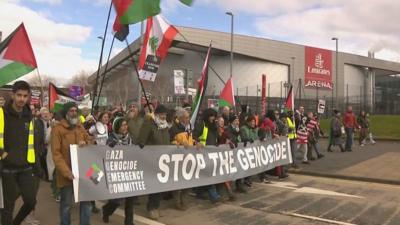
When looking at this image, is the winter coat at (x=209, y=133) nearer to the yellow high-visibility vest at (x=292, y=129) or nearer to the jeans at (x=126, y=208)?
the jeans at (x=126, y=208)

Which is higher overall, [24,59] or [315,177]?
[24,59]

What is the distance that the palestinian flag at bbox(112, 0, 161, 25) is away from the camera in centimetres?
843

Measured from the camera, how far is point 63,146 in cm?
597

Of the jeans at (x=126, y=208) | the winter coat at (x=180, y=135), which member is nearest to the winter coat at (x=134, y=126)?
the winter coat at (x=180, y=135)

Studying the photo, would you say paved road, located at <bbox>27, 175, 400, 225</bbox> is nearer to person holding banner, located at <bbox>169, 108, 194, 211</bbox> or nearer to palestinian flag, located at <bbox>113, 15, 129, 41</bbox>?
person holding banner, located at <bbox>169, 108, 194, 211</bbox>

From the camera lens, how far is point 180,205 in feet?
27.1

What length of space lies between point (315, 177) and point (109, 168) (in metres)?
7.59

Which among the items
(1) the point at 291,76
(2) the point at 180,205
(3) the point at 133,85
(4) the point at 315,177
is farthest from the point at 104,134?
(1) the point at 291,76

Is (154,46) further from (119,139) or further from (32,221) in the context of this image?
(32,221)

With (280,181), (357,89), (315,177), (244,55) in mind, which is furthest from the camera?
(244,55)

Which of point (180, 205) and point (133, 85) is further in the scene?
Result: point (133, 85)

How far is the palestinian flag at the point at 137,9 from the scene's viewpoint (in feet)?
27.7

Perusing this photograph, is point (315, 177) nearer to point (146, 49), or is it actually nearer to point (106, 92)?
point (146, 49)

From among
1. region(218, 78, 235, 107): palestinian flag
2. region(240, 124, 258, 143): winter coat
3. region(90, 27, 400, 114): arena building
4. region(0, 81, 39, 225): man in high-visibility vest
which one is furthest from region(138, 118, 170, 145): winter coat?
Result: region(90, 27, 400, 114): arena building
